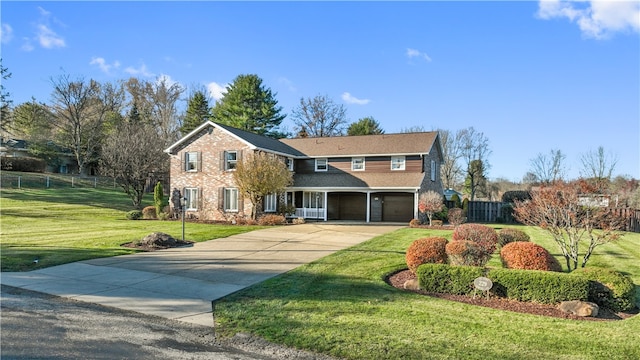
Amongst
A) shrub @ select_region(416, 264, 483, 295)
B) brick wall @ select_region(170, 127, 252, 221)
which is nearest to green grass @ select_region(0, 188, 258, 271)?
brick wall @ select_region(170, 127, 252, 221)

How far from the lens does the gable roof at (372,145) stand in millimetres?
26438

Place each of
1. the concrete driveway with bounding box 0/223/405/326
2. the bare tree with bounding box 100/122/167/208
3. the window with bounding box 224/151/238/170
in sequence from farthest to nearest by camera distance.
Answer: the bare tree with bounding box 100/122/167/208 < the window with bounding box 224/151/238/170 < the concrete driveway with bounding box 0/223/405/326

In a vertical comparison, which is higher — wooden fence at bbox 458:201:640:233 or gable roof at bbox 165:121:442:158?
gable roof at bbox 165:121:442:158

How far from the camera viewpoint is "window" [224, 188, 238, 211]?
82.7 ft

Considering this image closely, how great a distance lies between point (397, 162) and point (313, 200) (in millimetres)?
6539

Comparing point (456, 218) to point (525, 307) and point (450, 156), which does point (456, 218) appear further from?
point (450, 156)

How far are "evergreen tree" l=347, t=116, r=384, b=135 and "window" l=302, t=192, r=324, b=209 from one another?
2036 centimetres

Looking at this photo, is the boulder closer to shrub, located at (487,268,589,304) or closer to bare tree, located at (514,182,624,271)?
shrub, located at (487,268,589,304)

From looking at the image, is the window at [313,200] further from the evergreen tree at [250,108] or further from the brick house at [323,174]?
the evergreen tree at [250,108]

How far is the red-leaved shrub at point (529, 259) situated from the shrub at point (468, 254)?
529 millimetres

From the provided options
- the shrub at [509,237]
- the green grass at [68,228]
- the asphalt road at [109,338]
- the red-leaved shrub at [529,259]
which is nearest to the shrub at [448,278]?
the red-leaved shrub at [529,259]

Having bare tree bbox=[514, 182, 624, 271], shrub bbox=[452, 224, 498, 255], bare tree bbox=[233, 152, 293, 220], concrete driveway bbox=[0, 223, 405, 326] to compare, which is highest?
bare tree bbox=[233, 152, 293, 220]

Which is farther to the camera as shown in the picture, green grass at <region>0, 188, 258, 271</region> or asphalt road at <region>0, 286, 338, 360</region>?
green grass at <region>0, 188, 258, 271</region>

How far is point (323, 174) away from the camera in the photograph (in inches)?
1111
